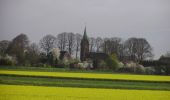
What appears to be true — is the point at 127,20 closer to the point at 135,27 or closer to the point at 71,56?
the point at 135,27

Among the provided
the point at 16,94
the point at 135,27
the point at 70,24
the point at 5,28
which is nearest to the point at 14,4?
the point at 5,28

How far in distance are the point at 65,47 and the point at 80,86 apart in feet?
2.82

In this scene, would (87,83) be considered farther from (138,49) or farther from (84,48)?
(138,49)

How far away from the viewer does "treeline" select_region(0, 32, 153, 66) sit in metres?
→ 8.65

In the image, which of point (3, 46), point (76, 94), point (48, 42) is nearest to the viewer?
point (76, 94)

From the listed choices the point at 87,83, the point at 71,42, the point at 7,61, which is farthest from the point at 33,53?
the point at 87,83

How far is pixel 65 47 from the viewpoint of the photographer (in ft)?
28.7

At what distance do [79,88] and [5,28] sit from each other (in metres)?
1.98

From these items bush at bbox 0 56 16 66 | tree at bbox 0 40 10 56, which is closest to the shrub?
bush at bbox 0 56 16 66

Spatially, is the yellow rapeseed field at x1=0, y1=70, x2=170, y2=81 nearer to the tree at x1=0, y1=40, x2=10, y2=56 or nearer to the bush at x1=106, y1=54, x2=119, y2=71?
the bush at x1=106, y1=54, x2=119, y2=71

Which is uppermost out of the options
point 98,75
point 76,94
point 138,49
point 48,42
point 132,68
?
point 48,42

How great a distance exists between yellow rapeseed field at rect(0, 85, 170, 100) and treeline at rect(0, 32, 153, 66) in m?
0.58

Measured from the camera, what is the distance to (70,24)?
8703mm

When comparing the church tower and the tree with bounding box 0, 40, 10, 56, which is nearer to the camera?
the church tower
